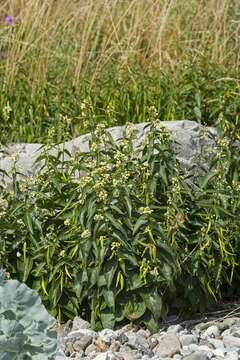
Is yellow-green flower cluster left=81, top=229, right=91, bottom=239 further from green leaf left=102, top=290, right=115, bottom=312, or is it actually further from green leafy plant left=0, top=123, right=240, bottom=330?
green leaf left=102, top=290, right=115, bottom=312

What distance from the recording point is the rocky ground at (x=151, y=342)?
451cm

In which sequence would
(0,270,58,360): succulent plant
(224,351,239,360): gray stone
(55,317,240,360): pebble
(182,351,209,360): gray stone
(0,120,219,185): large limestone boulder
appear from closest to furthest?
(0,270,58,360): succulent plant → (182,351,209,360): gray stone → (224,351,239,360): gray stone → (55,317,240,360): pebble → (0,120,219,185): large limestone boulder

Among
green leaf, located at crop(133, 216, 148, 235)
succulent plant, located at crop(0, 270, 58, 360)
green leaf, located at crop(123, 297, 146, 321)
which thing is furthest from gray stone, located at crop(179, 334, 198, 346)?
succulent plant, located at crop(0, 270, 58, 360)

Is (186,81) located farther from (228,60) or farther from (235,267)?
(235,267)

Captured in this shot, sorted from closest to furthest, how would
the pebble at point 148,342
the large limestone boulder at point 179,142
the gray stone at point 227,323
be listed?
the pebble at point 148,342, the gray stone at point 227,323, the large limestone boulder at point 179,142

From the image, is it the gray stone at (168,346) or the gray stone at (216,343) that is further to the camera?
the gray stone at (216,343)

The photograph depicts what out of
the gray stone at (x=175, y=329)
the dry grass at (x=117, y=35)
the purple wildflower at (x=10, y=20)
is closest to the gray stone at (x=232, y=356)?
the gray stone at (x=175, y=329)

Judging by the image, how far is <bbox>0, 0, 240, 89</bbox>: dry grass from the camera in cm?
717

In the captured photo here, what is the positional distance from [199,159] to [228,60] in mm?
2115

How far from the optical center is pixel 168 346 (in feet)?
14.9

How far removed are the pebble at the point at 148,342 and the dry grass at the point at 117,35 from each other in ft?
8.52

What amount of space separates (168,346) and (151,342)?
166 mm

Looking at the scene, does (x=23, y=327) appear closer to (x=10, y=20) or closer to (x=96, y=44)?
(x=96, y=44)

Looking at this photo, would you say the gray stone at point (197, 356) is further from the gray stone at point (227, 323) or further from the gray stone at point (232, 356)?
the gray stone at point (227, 323)
